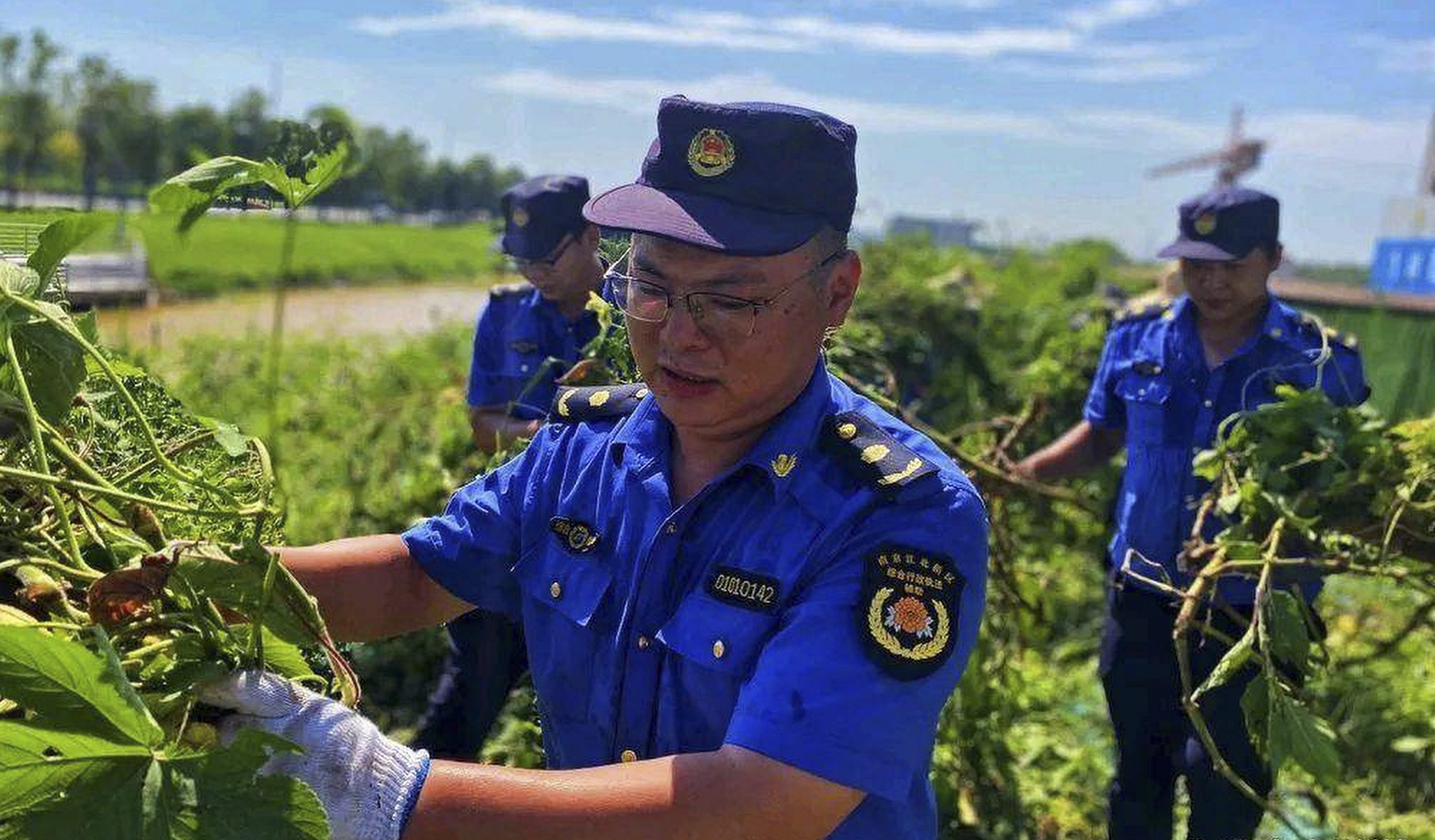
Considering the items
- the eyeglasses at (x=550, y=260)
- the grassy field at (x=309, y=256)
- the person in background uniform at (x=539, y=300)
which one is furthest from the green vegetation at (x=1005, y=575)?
the grassy field at (x=309, y=256)

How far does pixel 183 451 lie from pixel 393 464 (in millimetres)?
4757

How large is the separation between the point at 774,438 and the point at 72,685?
809 mm

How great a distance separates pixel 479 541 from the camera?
159cm

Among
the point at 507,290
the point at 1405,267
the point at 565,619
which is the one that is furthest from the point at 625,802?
the point at 1405,267

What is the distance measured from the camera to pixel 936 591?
4.12 feet

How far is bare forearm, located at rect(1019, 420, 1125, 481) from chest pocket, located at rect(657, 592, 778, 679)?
228 cm

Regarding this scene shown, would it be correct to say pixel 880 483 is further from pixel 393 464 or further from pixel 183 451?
pixel 393 464

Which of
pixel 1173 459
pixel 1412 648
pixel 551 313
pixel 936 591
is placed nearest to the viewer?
pixel 936 591

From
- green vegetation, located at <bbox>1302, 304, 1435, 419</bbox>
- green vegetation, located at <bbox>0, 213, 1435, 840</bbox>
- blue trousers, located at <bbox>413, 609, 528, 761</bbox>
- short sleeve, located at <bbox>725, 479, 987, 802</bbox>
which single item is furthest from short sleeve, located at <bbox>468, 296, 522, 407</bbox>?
green vegetation, located at <bbox>1302, 304, 1435, 419</bbox>

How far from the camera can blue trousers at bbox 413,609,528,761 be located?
10.6 ft

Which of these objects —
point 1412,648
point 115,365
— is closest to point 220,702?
point 115,365

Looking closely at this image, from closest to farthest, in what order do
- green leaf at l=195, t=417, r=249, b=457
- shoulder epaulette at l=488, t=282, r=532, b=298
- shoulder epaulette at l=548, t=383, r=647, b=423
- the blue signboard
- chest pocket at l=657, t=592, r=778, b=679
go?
green leaf at l=195, t=417, r=249, b=457 → chest pocket at l=657, t=592, r=778, b=679 → shoulder epaulette at l=548, t=383, r=647, b=423 → shoulder epaulette at l=488, t=282, r=532, b=298 → the blue signboard

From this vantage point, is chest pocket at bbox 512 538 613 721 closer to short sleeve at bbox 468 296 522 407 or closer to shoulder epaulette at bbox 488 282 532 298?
short sleeve at bbox 468 296 522 407

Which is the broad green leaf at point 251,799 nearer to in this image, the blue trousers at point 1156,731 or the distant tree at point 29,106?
the blue trousers at point 1156,731
